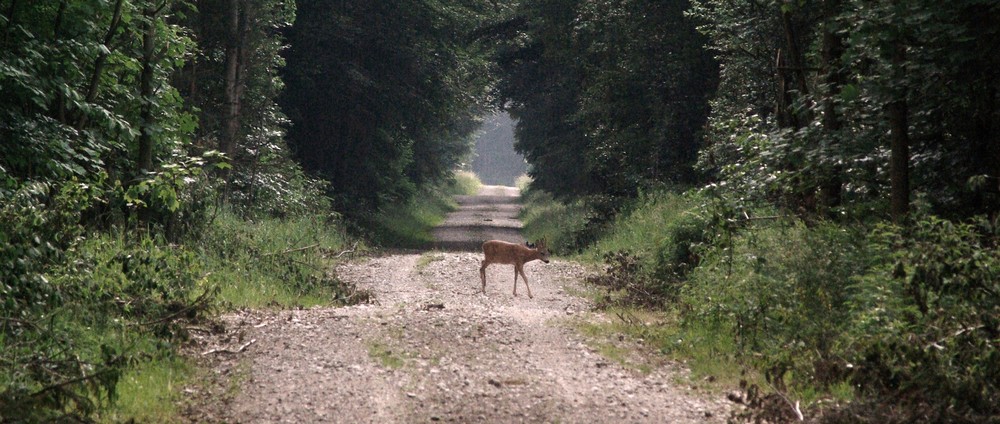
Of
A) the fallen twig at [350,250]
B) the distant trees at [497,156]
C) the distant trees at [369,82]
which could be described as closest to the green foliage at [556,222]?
the fallen twig at [350,250]

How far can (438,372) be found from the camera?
30.2 ft

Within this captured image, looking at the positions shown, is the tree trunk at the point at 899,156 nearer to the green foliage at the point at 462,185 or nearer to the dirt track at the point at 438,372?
the dirt track at the point at 438,372

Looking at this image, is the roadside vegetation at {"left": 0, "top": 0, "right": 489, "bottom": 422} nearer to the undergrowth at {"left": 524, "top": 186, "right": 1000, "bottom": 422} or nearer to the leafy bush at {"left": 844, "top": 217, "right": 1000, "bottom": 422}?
the undergrowth at {"left": 524, "top": 186, "right": 1000, "bottom": 422}

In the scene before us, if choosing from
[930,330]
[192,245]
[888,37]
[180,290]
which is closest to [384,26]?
[192,245]

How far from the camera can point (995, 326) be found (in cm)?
716

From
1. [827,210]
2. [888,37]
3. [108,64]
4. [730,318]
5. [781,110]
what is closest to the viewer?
[888,37]

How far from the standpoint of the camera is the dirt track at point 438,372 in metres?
7.92

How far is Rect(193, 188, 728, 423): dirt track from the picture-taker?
26.0 feet

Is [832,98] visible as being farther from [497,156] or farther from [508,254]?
[497,156]

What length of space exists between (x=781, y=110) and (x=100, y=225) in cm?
979

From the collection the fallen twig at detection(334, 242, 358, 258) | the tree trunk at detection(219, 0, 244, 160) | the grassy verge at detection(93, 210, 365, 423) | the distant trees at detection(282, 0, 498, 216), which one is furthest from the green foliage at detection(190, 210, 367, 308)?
the distant trees at detection(282, 0, 498, 216)

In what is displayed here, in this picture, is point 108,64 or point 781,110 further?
point 781,110

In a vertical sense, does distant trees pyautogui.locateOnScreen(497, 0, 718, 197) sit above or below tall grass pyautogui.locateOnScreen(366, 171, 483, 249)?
above

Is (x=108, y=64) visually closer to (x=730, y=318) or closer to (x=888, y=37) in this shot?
(x=730, y=318)
